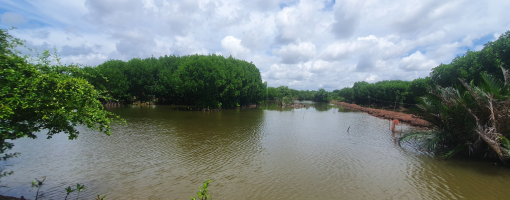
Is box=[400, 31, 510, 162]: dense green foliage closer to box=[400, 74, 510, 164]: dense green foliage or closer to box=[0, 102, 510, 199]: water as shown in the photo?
box=[400, 74, 510, 164]: dense green foliage

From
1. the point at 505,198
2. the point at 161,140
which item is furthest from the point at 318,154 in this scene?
the point at 161,140

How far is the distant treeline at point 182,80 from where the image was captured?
39375mm

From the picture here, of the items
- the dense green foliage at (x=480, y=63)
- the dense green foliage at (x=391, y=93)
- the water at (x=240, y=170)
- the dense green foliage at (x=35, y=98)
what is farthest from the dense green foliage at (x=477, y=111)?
the dense green foliage at (x=391, y=93)

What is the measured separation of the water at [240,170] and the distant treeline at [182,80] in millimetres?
23494

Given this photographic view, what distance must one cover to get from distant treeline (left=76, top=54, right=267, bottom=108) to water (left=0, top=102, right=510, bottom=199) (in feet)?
77.1

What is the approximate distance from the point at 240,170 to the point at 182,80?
32206 mm

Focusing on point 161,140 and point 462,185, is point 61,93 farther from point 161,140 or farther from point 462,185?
point 462,185

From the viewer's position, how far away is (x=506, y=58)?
15070 millimetres

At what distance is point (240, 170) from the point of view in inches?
434

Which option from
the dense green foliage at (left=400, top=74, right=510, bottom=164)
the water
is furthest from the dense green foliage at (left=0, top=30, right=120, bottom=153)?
the dense green foliage at (left=400, top=74, right=510, bottom=164)

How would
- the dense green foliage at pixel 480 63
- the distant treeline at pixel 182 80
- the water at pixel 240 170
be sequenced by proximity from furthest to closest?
the distant treeline at pixel 182 80 < the dense green foliage at pixel 480 63 < the water at pixel 240 170

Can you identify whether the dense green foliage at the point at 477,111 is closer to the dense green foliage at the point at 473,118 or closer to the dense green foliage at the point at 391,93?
the dense green foliage at the point at 473,118

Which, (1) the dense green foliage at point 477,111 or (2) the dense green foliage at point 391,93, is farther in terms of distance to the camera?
(2) the dense green foliage at point 391,93

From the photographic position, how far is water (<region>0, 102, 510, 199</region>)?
887cm
